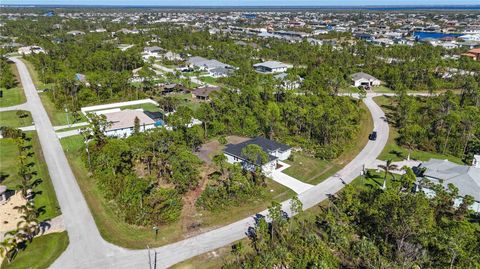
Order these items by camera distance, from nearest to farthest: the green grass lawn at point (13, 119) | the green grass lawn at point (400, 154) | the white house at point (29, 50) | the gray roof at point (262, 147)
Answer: the gray roof at point (262, 147), the green grass lawn at point (400, 154), the green grass lawn at point (13, 119), the white house at point (29, 50)

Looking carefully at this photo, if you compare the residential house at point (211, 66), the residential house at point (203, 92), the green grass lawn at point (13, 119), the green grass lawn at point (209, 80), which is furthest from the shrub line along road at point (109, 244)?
the residential house at point (211, 66)

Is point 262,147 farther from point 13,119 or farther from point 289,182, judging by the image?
point 13,119

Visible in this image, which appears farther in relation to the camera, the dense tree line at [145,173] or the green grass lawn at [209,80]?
the green grass lawn at [209,80]

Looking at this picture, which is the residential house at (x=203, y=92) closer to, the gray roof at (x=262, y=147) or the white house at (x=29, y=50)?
the gray roof at (x=262, y=147)

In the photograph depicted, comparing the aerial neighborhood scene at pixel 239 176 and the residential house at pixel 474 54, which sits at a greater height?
the residential house at pixel 474 54

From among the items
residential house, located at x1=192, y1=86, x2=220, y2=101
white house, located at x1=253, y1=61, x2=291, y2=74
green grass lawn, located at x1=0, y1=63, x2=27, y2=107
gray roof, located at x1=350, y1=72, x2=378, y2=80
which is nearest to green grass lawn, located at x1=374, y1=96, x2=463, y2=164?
gray roof, located at x1=350, y1=72, x2=378, y2=80

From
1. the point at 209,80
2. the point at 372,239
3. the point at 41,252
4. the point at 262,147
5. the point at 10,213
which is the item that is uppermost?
the point at 262,147

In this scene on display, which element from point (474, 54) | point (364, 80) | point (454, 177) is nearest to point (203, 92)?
point (364, 80)

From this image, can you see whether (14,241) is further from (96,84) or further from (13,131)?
(96,84)

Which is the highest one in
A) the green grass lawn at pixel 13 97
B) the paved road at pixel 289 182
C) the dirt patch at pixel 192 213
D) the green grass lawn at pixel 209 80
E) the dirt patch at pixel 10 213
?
the paved road at pixel 289 182
